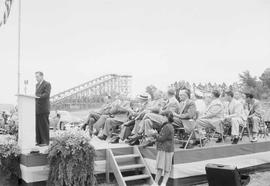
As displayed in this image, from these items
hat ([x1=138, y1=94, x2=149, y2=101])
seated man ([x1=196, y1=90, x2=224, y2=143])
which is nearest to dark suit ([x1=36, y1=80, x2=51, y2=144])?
hat ([x1=138, y1=94, x2=149, y2=101])

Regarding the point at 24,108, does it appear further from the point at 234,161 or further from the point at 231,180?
the point at 234,161

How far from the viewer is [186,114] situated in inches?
249

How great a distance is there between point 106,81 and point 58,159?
1149cm

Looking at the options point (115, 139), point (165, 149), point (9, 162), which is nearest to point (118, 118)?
Answer: point (115, 139)

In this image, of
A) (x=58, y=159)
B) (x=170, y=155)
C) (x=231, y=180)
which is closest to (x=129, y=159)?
(x=170, y=155)

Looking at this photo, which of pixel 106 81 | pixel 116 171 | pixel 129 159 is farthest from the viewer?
pixel 106 81

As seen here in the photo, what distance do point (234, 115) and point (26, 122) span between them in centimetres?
422

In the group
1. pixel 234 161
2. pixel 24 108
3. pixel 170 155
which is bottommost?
pixel 234 161

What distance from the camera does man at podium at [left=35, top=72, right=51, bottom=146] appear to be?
6406 mm

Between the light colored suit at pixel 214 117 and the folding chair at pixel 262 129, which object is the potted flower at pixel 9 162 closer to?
the light colored suit at pixel 214 117

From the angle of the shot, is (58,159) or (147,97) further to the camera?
(147,97)

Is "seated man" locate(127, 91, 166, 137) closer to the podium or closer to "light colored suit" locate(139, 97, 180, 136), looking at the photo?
"light colored suit" locate(139, 97, 180, 136)

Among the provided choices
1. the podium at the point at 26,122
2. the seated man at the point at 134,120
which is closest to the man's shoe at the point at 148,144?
the seated man at the point at 134,120

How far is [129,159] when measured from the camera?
21.1 feet
